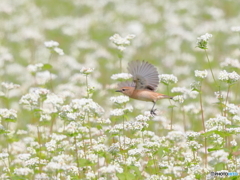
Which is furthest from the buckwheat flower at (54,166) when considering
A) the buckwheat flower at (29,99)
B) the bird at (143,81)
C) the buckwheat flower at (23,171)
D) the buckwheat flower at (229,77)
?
the buckwheat flower at (229,77)

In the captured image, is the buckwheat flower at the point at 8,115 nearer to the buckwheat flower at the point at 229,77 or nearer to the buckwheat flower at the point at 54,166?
the buckwheat flower at the point at 54,166

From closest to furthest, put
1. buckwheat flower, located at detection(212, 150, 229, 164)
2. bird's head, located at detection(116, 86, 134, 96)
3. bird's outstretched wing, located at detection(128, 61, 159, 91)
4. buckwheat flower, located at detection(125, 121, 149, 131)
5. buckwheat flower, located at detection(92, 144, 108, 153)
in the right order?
buckwheat flower, located at detection(212, 150, 229, 164)
buckwheat flower, located at detection(92, 144, 108, 153)
buckwheat flower, located at detection(125, 121, 149, 131)
bird's outstretched wing, located at detection(128, 61, 159, 91)
bird's head, located at detection(116, 86, 134, 96)

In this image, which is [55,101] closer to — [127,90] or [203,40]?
[127,90]

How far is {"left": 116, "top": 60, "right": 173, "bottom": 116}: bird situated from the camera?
744cm

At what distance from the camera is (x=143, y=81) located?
25.0ft

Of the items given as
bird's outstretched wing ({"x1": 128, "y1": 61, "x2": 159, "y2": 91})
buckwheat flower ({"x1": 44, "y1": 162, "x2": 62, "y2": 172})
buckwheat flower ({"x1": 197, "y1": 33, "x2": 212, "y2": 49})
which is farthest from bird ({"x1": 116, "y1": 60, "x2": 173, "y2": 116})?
buckwheat flower ({"x1": 44, "y1": 162, "x2": 62, "y2": 172})

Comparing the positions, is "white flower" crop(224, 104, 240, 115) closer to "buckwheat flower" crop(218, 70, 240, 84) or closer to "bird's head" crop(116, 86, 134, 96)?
"buckwheat flower" crop(218, 70, 240, 84)

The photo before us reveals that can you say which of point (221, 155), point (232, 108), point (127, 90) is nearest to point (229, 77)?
point (232, 108)

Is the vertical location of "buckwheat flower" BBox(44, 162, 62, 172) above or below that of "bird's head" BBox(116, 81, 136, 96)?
below

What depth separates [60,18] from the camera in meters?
19.5

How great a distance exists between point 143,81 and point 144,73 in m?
0.17

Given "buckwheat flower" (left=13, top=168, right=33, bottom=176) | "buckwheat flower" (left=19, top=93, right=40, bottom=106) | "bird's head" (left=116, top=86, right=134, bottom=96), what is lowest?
"buckwheat flower" (left=13, top=168, right=33, bottom=176)

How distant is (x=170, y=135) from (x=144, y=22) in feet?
41.8

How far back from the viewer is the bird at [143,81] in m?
7.44
